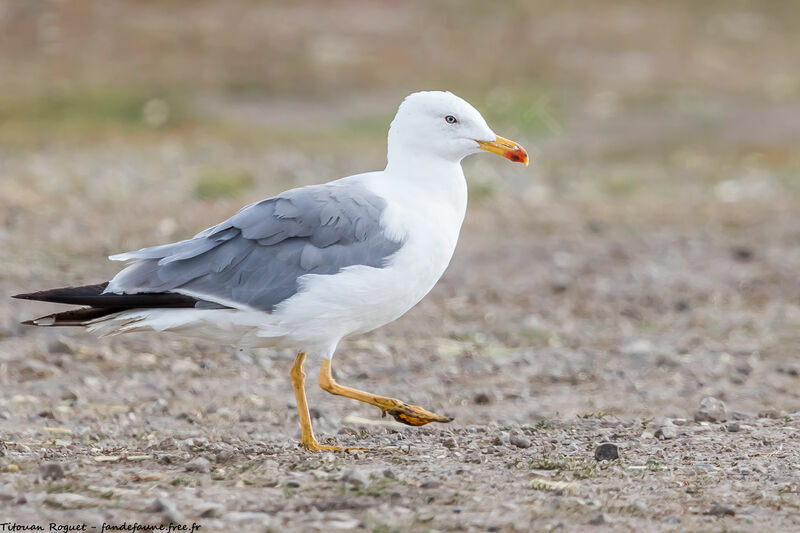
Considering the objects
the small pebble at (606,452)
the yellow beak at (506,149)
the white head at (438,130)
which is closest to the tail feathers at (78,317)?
the white head at (438,130)

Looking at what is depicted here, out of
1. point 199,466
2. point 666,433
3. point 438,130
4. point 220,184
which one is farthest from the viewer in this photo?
point 220,184

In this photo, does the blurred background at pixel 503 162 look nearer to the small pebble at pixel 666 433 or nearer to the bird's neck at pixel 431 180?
the small pebble at pixel 666 433

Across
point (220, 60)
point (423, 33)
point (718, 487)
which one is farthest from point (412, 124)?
point (423, 33)

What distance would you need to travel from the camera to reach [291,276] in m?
5.49

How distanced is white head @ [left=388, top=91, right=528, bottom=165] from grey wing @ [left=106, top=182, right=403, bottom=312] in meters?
0.48

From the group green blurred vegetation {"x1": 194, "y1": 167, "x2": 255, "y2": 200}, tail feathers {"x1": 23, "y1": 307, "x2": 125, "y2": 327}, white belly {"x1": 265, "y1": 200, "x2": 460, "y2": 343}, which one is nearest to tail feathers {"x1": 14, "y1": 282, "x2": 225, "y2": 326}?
tail feathers {"x1": 23, "y1": 307, "x2": 125, "y2": 327}

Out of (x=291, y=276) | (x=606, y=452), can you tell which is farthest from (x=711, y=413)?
(x=291, y=276)

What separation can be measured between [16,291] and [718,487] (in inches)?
224

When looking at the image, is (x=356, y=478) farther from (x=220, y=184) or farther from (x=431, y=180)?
(x=220, y=184)

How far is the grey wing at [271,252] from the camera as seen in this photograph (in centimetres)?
546

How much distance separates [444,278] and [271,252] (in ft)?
15.4

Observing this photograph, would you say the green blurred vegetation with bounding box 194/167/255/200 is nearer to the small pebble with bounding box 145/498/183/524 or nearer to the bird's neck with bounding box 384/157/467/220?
the bird's neck with bounding box 384/157/467/220

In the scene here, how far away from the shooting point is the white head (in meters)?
5.95

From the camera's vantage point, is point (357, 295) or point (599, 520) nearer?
point (599, 520)
